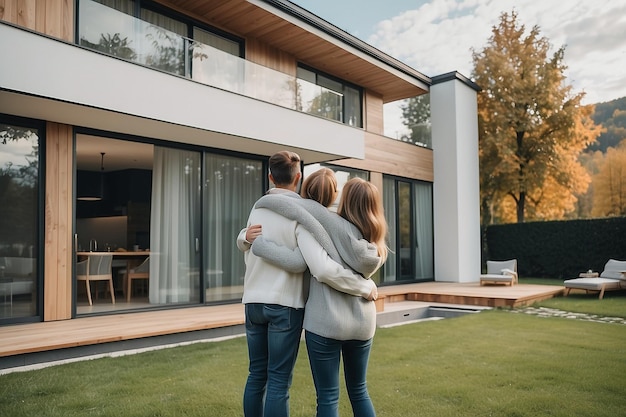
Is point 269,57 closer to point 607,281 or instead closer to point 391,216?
point 391,216

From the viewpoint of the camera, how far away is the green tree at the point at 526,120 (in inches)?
631

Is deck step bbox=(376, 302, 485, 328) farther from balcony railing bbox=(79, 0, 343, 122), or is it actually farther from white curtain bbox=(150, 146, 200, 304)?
balcony railing bbox=(79, 0, 343, 122)

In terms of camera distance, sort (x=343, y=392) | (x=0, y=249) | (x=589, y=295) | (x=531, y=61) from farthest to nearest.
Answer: (x=531, y=61), (x=589, y=295), (x=0, y=249), (x=343, y=392)

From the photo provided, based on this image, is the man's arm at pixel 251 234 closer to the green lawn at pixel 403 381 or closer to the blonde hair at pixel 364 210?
the blonde hair at pixel 364 210

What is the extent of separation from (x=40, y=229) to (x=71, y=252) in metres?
0.45

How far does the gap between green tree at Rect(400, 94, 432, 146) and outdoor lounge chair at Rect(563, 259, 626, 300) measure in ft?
15.8

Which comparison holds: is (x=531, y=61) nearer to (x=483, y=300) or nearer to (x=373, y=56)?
(x=373, y=56)

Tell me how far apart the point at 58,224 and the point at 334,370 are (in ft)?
16.1

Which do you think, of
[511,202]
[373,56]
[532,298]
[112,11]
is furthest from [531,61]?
[112,11]

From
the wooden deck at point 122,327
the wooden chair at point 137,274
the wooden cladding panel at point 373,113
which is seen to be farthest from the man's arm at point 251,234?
the wooden cladding panel at point 373,113

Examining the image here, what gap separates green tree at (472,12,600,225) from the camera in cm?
1603

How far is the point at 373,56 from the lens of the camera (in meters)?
10.1

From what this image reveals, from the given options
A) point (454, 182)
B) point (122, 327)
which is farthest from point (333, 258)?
point (454, 182)

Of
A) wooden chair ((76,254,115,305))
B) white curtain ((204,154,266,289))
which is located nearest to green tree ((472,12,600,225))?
white curtain ((204,154,266,289))
